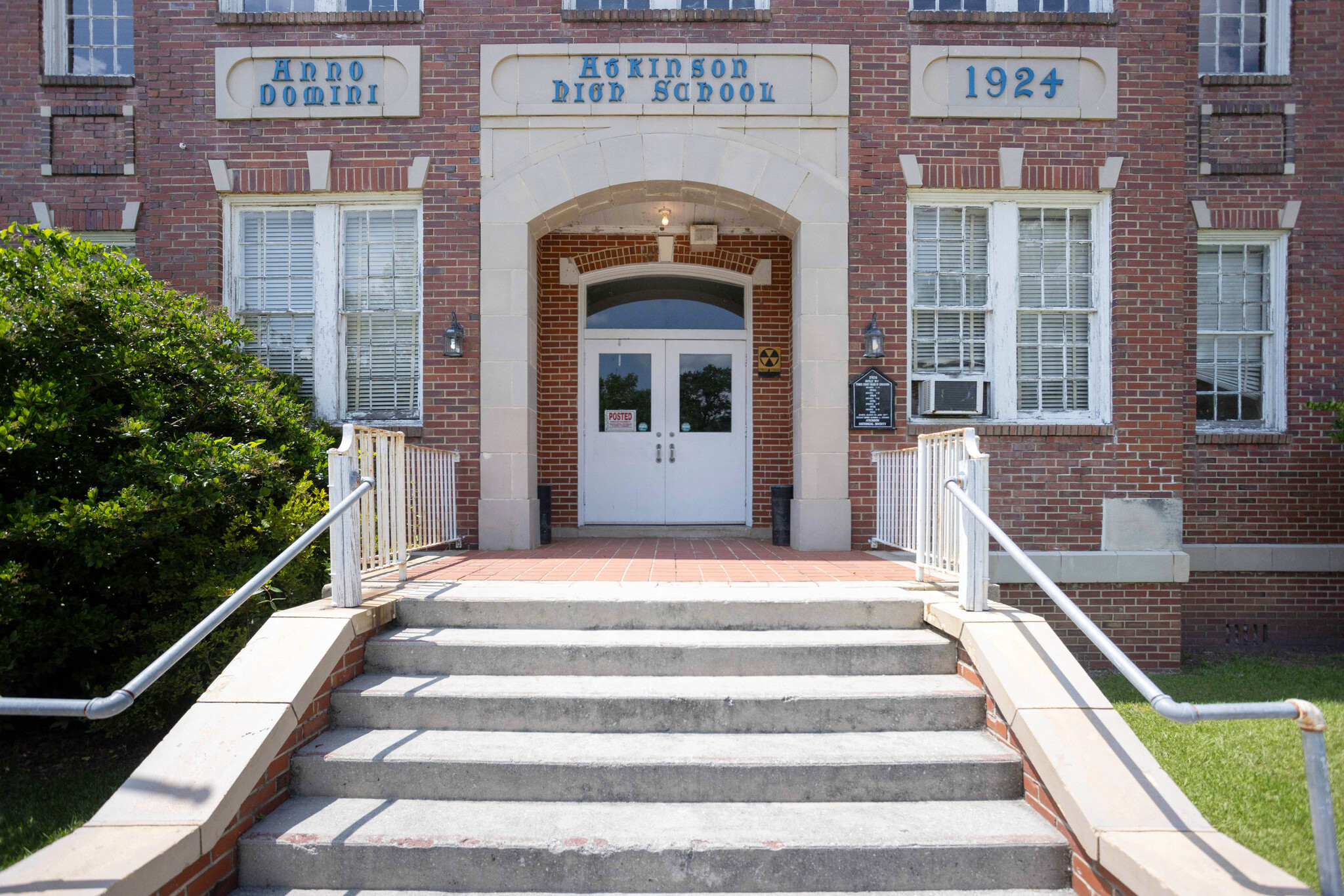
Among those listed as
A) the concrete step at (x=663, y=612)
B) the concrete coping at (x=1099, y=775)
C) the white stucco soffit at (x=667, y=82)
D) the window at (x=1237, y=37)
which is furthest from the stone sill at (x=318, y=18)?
the window at (x=1237, y=37)

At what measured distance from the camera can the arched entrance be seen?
8664 millimetres

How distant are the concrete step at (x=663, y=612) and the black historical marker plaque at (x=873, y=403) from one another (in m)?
2.90

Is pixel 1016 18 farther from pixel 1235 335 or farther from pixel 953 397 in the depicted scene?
pixel 1235 335

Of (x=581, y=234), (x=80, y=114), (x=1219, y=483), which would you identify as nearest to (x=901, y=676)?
(x=1219, y=483)

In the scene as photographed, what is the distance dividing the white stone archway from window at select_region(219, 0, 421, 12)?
179cm

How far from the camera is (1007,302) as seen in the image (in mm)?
7270

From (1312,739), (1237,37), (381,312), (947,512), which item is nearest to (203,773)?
(947,512)

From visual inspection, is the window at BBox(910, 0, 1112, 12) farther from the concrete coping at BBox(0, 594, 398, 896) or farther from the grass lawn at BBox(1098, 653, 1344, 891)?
the concrete coping at BBox(0, 594, 398, 896)

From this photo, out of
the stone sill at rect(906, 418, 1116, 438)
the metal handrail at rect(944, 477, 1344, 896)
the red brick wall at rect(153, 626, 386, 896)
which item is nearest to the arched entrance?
the stone sill at rect(906, 418, 1116, 438)

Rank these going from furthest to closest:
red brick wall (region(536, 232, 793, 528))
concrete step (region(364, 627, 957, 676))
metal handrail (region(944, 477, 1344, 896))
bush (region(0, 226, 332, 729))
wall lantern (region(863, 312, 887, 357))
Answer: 1. red brick wall (region(536, 232, 793, 528))
2. wall lantern (region(863, 312, 887, 357))
3. bush (region(0, 226, 332, 729))
4. concrete step (region(364, 627, 957, 676))
5. metal handrail (region(944, 477, 1344, 896))

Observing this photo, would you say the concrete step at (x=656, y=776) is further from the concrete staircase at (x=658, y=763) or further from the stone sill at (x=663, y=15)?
the stone sill at (x=663, y=15)

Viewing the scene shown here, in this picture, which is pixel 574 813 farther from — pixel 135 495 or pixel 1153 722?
pixel 1153 722

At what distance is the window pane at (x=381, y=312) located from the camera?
733cm

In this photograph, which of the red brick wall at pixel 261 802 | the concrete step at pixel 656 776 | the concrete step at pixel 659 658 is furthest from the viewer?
the concrete step at pixel 659 658
